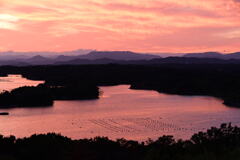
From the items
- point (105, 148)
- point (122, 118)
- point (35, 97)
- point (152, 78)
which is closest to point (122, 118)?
point (122, 118)

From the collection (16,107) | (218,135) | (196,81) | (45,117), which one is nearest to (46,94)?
(16,107)

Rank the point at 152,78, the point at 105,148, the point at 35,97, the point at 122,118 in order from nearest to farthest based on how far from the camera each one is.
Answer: the point at 105,148 → the point at 122,118 → the point at 35,97 → the point at 152,78

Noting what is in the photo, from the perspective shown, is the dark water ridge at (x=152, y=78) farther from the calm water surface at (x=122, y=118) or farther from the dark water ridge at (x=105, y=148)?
the dark water ridge at (x=105, y=148)

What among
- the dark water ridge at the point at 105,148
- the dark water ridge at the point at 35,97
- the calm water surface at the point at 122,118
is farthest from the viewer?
the dark water ridge at the point at 35,97

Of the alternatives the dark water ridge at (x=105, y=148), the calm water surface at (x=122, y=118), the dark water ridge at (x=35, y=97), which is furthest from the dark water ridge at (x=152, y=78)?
the dark water ridge at (x=105, y=148)

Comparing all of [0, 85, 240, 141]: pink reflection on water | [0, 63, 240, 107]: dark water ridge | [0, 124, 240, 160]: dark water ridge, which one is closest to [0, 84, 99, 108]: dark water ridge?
[0, 85, 240, 141]: pink reflection on water

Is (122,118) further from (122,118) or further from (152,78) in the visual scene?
(152,78)

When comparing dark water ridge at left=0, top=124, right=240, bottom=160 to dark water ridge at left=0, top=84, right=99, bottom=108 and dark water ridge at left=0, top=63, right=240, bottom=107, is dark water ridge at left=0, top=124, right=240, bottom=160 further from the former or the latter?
dark water ridge at left=0, top=84, right=99, bottom=108

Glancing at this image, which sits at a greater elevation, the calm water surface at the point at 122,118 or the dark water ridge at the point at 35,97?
the dark water ridge at the point at 35,97

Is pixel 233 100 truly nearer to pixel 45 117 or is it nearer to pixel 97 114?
pixel 97 114
